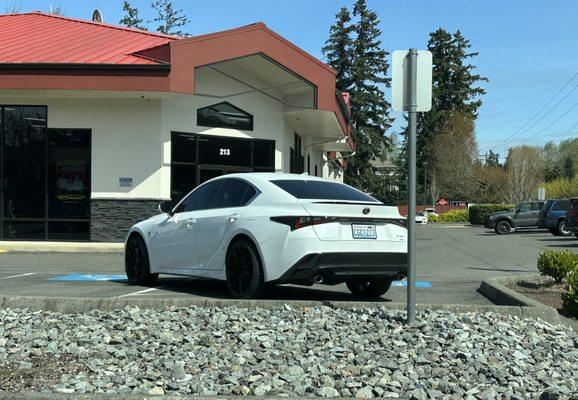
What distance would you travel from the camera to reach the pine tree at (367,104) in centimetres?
6097

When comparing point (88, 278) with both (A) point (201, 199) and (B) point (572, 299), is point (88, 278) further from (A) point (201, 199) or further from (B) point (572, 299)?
(B) point (572, 299)

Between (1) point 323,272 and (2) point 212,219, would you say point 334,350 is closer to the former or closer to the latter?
(1) point 323,272

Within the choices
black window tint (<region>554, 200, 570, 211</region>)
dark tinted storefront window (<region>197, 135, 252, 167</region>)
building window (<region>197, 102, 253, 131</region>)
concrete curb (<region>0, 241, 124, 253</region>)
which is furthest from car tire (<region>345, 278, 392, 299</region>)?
black window tint (<region>554, 200, 570, 211</region>)

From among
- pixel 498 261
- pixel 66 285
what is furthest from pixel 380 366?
pixel 498 261

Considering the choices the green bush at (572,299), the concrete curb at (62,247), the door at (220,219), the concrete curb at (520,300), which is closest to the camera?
the concrete curb at (520,300)

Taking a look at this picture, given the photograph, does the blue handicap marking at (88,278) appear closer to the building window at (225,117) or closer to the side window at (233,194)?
the side window at (233,194)

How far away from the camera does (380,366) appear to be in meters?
4.81

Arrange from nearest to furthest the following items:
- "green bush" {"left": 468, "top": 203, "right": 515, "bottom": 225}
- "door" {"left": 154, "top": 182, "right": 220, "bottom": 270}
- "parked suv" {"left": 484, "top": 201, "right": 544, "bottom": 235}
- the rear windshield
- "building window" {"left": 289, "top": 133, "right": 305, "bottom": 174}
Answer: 1. the rear windshield
2. "door" {"left": 154, "top": 182, "right": 220, "bottom": 270}
3. "building window" {"left": 289, "top": 133, "right": 305, "bottom": 174}
4. "parked suv" {"left": 484, "top": 201, "right": 544, "bottom": 235}
5. "green bush" {"left": 468, "top": 203, "right": 515, "bottom": 225}

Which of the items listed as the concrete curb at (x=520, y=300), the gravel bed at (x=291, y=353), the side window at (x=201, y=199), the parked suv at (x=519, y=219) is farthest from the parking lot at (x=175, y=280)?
the parked suv at (x=519, y=219)

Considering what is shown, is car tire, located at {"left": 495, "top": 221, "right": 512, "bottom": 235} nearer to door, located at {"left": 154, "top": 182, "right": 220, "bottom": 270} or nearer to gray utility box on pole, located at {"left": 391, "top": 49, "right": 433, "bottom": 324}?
door, located at {"left": 154, "top": 182, "right": 220, "bottom": 270}

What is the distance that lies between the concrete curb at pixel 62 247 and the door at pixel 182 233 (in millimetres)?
8586

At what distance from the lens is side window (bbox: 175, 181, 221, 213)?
875cm

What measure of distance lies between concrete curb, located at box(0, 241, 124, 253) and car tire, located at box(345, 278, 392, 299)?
1019 cm

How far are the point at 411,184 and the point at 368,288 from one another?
2.81m
